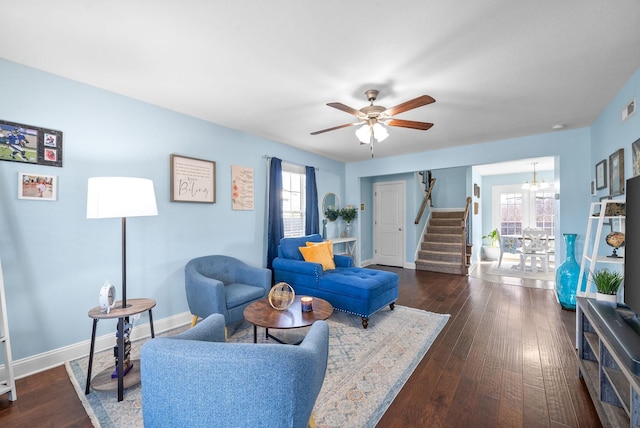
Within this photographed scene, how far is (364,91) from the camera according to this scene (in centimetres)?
261

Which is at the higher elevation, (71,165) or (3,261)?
(71,165)

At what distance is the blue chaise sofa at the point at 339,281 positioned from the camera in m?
3.02

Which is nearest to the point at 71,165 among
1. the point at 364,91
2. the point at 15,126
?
the point at 15,126

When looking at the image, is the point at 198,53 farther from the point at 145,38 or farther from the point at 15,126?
the point at 15,126

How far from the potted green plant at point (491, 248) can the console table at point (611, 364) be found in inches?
244

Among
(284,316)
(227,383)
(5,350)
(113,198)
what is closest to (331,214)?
(284,316)

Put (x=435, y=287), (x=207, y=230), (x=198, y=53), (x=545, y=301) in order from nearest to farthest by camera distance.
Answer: (x=198, y=53), (x=207, y=230), (x=545, y=301), (x=435, y=287)

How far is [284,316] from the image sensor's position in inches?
91.0

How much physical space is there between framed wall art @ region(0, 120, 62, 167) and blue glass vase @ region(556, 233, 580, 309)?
19.0 feet

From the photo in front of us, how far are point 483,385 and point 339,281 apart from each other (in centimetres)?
160

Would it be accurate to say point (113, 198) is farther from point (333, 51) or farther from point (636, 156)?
point (636, 156)

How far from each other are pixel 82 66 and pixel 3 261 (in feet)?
5.40

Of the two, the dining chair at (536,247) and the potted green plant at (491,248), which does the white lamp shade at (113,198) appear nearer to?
the dining chair at (536,247)

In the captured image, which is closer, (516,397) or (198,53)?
(516,397)
